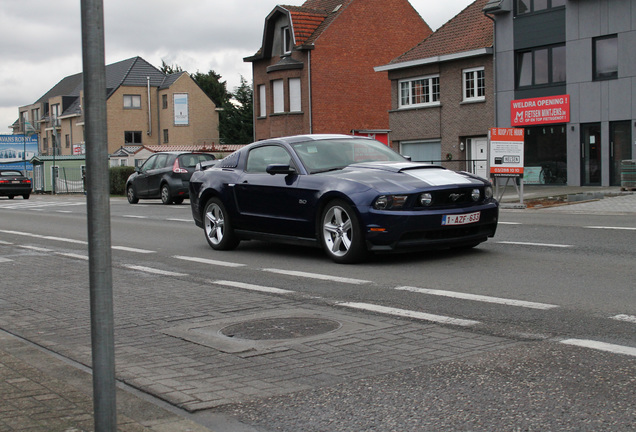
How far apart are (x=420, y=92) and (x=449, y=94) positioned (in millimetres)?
Result: 1984

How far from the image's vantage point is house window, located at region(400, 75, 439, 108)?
120ft

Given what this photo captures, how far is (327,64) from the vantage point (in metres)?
46.0

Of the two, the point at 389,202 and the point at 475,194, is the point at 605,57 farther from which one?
the point at 389,202

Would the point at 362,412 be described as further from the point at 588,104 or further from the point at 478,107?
the point at 478,107

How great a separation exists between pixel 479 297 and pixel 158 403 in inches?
141

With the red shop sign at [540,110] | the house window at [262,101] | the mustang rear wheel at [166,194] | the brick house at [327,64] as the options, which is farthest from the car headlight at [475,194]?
the house window at [262,101]

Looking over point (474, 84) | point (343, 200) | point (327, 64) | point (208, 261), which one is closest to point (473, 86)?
point (474, 84)

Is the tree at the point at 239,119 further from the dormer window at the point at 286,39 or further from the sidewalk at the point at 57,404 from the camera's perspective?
the sidewalk at the point at 57,404

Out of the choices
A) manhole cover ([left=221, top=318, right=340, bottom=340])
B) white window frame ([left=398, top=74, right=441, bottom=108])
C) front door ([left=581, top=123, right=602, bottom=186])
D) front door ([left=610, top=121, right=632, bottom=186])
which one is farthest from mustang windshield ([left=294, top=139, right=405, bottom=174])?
white window frame ([left=398, top=74, right=441, bottom=108])

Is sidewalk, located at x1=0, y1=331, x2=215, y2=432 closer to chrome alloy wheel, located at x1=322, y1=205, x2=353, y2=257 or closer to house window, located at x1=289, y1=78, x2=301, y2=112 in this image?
chrome alloy wheel, located at x1=322, y1=205, x2=353, y2=257

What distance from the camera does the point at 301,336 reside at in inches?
229

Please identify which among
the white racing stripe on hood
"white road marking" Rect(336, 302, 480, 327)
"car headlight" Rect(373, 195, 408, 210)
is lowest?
"white road marking" Rect(336, 302, 480, 327)

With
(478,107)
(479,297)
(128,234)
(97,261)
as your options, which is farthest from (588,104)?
(97,261)

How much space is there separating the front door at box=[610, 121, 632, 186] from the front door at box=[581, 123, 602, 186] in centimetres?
51
